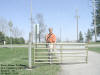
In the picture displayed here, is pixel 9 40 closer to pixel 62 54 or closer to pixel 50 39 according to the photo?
pixel 50 39

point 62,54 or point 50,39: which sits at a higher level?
point 50,39

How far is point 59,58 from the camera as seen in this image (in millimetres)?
8758

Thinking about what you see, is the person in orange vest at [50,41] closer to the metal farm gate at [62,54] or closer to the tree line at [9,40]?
the metal farm gate at [62,54]

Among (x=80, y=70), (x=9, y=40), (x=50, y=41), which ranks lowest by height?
(x=80, y=70)

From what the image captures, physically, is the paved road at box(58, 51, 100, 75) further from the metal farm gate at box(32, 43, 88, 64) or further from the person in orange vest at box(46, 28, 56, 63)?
the person in orange vest at box(46, 28, 56, 63)

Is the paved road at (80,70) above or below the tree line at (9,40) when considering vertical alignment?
below

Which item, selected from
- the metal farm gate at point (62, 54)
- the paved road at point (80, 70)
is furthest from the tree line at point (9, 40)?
the paved road at point (80, 70)

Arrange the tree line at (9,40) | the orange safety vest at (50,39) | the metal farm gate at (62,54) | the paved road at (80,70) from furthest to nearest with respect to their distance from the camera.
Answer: the tree line at (9,40) < the orange safety vest at (50,39) < the metal farm gate at (62,54) < the paved road at (80,70)

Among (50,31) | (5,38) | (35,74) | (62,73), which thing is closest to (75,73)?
(62,73)

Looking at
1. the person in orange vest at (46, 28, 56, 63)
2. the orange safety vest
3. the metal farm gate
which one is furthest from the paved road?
the orange safety vest

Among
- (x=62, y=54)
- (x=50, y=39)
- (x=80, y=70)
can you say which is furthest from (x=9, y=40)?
(x=80, y=70)

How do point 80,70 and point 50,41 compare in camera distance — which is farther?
point 50,41

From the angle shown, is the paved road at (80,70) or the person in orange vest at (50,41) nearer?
the paved road at (80,70)

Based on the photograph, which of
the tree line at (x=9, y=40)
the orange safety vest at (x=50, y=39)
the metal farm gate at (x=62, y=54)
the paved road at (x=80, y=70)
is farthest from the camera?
the tree line at (x=9, y=40)
